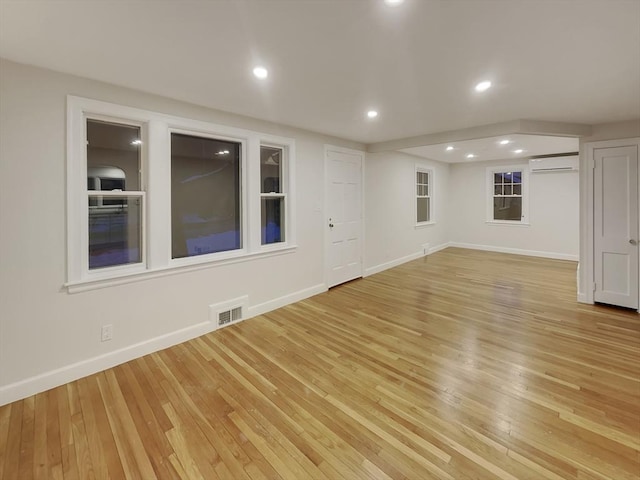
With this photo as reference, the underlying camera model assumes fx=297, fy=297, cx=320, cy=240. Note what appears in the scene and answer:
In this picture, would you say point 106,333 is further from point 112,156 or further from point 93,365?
point 112,156

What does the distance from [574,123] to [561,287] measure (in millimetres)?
2529

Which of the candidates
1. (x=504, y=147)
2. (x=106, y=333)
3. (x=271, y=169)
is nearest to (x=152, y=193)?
(x=106, y=333)

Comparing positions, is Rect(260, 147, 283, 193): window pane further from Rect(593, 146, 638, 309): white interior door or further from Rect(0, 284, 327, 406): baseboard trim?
Rect(593, 146, 638, 309): white interior door

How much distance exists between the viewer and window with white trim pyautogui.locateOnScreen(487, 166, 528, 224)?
734 centimetres

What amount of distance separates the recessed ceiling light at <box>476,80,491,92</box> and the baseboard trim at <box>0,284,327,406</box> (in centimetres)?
354

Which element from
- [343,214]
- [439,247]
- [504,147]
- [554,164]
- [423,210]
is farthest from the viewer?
[439,247]

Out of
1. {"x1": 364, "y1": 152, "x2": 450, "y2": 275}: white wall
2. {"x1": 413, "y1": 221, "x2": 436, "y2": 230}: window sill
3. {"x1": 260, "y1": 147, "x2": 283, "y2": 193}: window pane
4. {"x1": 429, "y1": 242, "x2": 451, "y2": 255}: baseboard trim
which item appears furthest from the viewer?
{"x1": 429, "y1": 242, "x2": 451, "y2": 255}: baseboard trim

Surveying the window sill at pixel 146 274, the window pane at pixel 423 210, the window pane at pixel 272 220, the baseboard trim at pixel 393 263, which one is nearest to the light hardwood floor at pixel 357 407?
the window sill at pixel 146 274

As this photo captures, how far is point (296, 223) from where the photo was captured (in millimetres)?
4238

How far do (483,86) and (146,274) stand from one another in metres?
3.54

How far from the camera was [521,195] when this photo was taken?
7.38 m

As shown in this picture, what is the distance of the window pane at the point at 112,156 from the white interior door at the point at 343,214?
2.60 meters

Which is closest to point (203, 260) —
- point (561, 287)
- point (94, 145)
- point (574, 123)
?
point (94, 145)

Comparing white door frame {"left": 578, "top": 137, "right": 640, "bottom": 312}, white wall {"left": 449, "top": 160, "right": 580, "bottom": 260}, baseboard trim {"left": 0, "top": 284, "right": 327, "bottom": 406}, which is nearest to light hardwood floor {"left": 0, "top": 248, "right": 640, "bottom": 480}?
baseboard trim {"left": 0, "top": 284, "right": 327, "bottom": 406}
